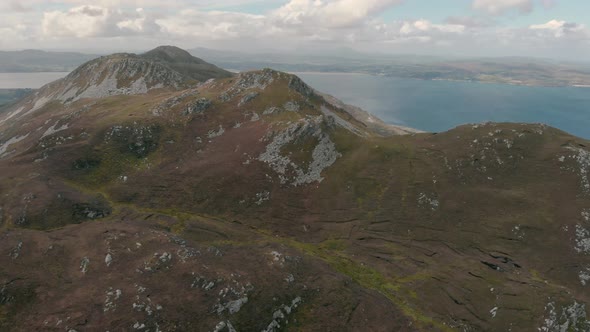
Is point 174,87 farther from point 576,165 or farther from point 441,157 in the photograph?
point 576,165

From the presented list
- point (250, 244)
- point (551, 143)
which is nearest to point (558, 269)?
point (551, 143)

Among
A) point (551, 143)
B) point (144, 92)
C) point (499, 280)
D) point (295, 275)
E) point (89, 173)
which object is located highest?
point (144, 92)

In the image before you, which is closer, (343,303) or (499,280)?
(343,303)

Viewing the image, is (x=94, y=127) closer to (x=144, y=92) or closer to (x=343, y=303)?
(x=144, y=92)

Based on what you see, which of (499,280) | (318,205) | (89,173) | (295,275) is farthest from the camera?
(89,173)

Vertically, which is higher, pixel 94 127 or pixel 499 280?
pixel 94 127

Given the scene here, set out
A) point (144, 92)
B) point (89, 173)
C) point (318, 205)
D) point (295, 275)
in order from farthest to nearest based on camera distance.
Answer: point (144, 92)
point (89, 173)
point (318, 205)
point (295, 275)

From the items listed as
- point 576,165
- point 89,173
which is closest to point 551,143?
point 576,165
